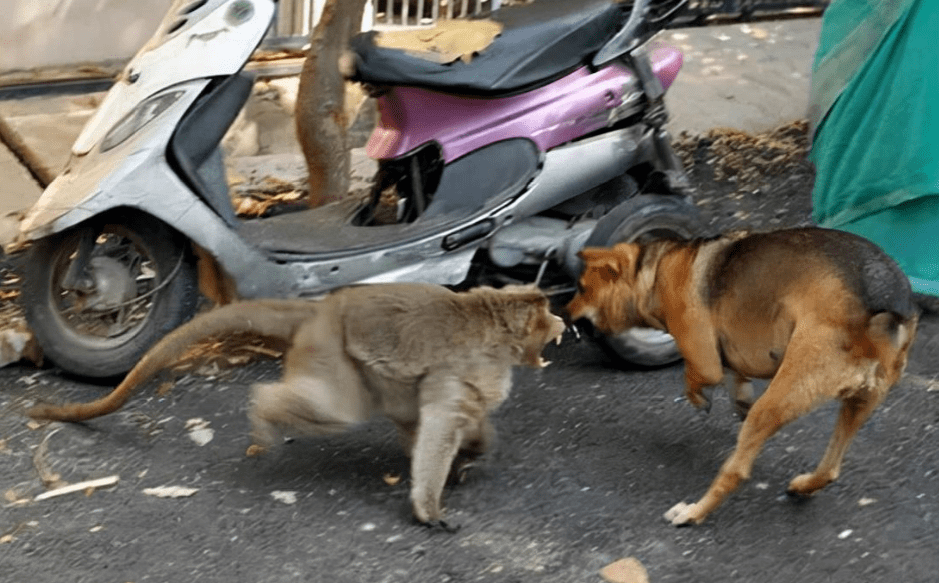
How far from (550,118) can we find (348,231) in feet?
3.20

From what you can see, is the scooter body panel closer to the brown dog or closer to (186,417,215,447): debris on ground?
the brown dog

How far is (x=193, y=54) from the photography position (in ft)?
16.3

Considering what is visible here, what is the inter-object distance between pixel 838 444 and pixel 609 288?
989 millimetres

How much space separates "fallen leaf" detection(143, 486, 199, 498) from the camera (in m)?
4.41

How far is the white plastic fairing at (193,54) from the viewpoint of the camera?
4.94 metres

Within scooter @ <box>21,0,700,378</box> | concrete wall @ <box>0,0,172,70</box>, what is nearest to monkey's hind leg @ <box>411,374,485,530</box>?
scooter @ <box>21,0,700,378</box>

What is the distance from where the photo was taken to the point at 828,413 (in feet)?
17.0

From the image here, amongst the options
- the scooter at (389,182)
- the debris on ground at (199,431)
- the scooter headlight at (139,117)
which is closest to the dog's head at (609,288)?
the scooter at (389,182)

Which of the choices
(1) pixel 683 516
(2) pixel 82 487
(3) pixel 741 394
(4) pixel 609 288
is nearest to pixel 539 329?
(4) pixel 609 288

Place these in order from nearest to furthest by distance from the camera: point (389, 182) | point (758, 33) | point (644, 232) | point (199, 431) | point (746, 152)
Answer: point (199, 431) → point (644, 232) → point (389, 182) → point (746, 152) → point (758, 33)

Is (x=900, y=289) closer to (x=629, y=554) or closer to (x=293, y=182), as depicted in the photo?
(x=629, y=554)

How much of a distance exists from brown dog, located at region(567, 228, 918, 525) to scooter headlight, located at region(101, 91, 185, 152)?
5.65 ft

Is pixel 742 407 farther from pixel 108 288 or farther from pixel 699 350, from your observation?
pixel 108 288

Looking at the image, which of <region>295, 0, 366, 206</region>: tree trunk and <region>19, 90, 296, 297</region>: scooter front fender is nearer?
<region>19, 90, 296, 297</region>: scooter front fender
